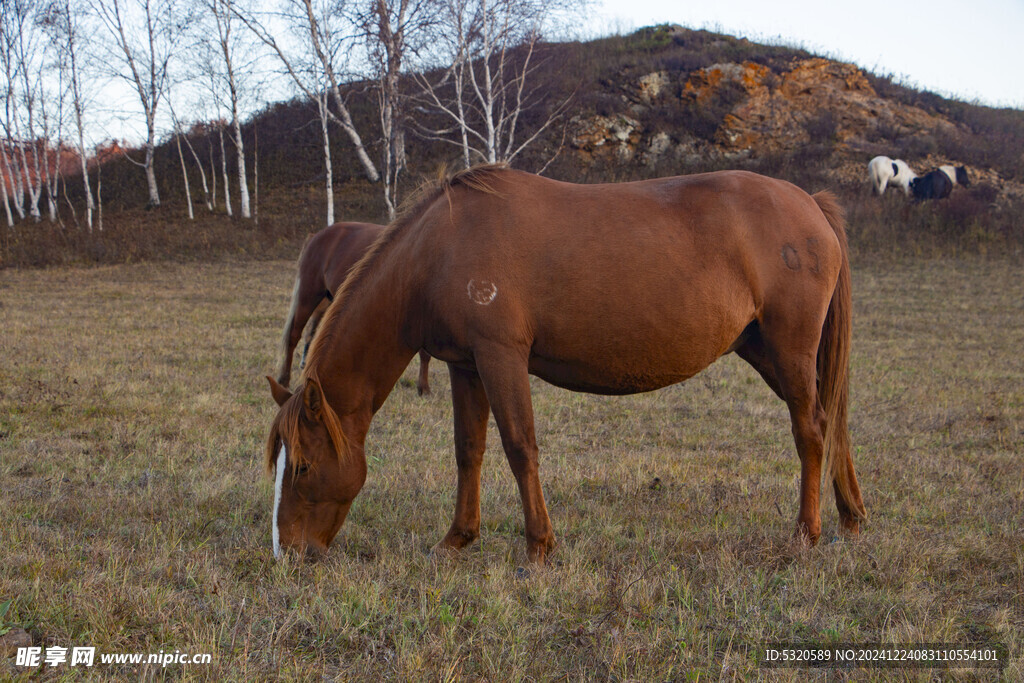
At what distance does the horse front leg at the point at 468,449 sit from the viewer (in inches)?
149

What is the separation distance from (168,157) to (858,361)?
113 feet

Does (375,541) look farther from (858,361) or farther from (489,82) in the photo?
(489,82)

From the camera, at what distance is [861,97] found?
28516mm

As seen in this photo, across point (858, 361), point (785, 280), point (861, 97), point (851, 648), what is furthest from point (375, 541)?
point (861, 97)

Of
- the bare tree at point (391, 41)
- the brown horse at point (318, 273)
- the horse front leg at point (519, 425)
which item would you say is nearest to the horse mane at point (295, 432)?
the horse front leg at point (519, 425)

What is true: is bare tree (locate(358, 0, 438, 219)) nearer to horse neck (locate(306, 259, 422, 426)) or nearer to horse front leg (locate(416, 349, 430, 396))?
horse front leg (locate(416, 349, 430, 396))

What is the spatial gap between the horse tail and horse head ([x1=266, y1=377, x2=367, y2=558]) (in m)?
2.61

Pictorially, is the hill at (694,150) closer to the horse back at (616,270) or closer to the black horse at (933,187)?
the black horse at (933,187)

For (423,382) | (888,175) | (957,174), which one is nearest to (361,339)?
(423,382)

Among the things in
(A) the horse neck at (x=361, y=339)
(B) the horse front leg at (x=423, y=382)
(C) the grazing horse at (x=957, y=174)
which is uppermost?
(C) the grazing horse at (x=957, y=174)

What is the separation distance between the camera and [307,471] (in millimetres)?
3490

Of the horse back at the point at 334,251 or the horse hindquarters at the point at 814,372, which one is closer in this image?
the horse hindquarters at the point at 814,372

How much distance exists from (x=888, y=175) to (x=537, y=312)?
77.9 feet

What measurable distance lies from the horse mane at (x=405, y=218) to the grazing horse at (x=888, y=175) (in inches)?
911
